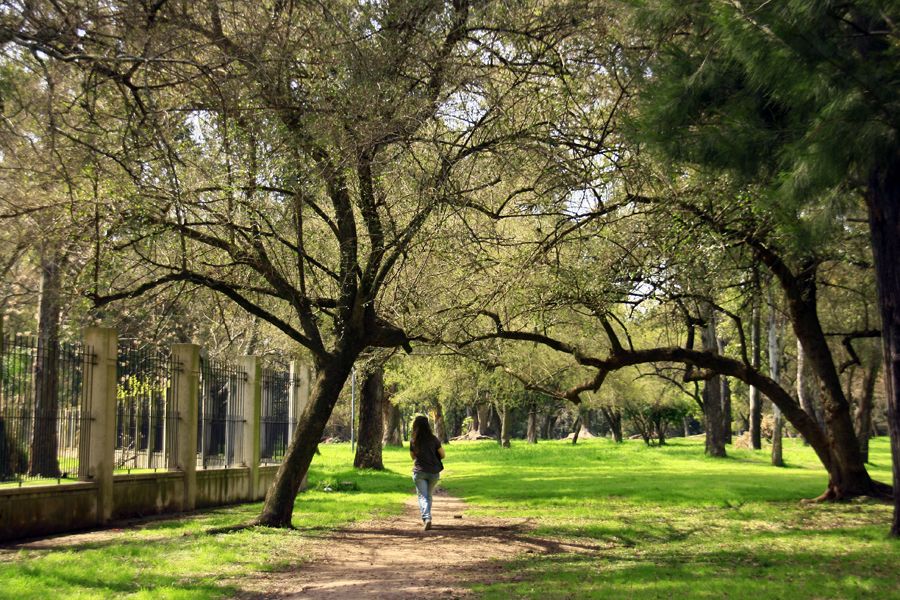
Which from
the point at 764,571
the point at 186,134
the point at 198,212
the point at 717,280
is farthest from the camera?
the point at 717,280

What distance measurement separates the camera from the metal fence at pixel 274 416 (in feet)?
62.9

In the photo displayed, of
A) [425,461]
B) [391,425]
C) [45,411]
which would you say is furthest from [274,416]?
[391,425]

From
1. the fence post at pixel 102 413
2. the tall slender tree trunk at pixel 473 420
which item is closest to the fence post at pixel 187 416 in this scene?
the fence post at pixel 102 413

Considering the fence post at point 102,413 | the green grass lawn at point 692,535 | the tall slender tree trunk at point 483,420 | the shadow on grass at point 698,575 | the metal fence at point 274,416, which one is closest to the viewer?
the shadow on grass at point 698,575

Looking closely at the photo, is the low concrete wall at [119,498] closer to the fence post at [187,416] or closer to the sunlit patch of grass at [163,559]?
the fence post at [187,416]

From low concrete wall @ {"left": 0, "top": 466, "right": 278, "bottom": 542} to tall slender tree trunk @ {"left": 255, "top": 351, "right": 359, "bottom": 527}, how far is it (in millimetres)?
2444

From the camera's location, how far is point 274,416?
64.8 feet

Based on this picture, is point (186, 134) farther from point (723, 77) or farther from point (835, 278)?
point (835, 278)

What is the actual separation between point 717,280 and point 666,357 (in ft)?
5.46

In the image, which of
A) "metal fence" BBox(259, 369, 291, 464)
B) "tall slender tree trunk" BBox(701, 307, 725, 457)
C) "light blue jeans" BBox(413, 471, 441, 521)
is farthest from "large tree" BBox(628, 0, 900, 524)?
"tall slender tree trunk" BBox(701, 307, 725, 457)

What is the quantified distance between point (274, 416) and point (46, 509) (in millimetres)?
7772

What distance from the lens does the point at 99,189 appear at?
1184 centimetres

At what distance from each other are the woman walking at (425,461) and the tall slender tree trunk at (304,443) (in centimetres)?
147

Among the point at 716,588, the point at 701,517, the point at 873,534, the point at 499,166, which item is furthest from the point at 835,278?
the point at 716,588
